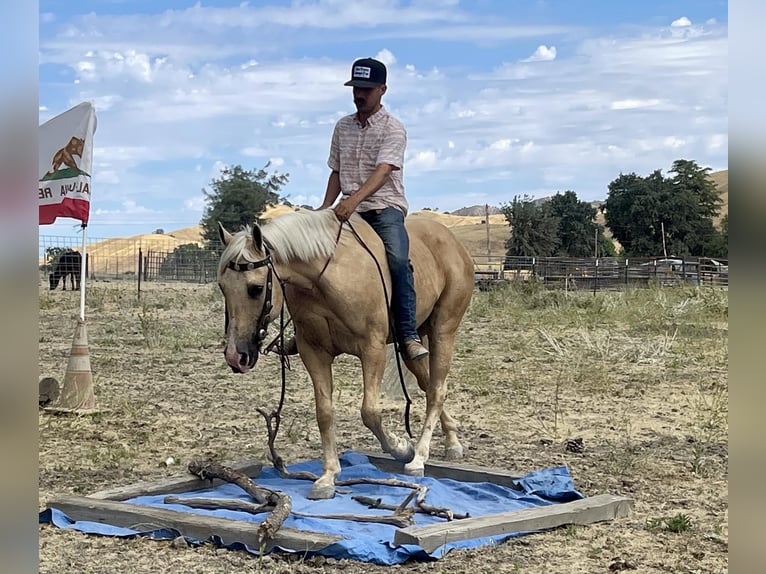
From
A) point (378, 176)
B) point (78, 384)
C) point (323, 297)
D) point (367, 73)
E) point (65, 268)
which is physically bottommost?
point (78, 384)

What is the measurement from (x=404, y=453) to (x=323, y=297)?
1422mm

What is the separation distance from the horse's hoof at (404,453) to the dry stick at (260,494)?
3.57ft

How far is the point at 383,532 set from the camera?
4789 millimetres

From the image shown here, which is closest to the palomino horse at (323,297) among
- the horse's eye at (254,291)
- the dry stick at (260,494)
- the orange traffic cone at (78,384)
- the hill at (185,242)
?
the horse's eye at (254,291)

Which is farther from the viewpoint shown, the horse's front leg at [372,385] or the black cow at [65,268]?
the black cow at [65,268]

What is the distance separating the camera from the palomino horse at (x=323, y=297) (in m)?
4.91

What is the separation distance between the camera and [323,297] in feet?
17.7

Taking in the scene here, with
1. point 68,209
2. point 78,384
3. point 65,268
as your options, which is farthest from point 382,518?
point 65,268

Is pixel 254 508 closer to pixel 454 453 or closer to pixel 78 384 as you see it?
pixel 454 453

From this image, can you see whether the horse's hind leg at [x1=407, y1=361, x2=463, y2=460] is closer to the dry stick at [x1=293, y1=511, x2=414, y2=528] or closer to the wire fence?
the dry stick at [x1=293, y1=511, x2=414, y2=528]

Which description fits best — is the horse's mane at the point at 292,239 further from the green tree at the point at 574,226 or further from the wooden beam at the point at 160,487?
the green tree at the point at 574,226

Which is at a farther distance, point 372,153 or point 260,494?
point 372,153
